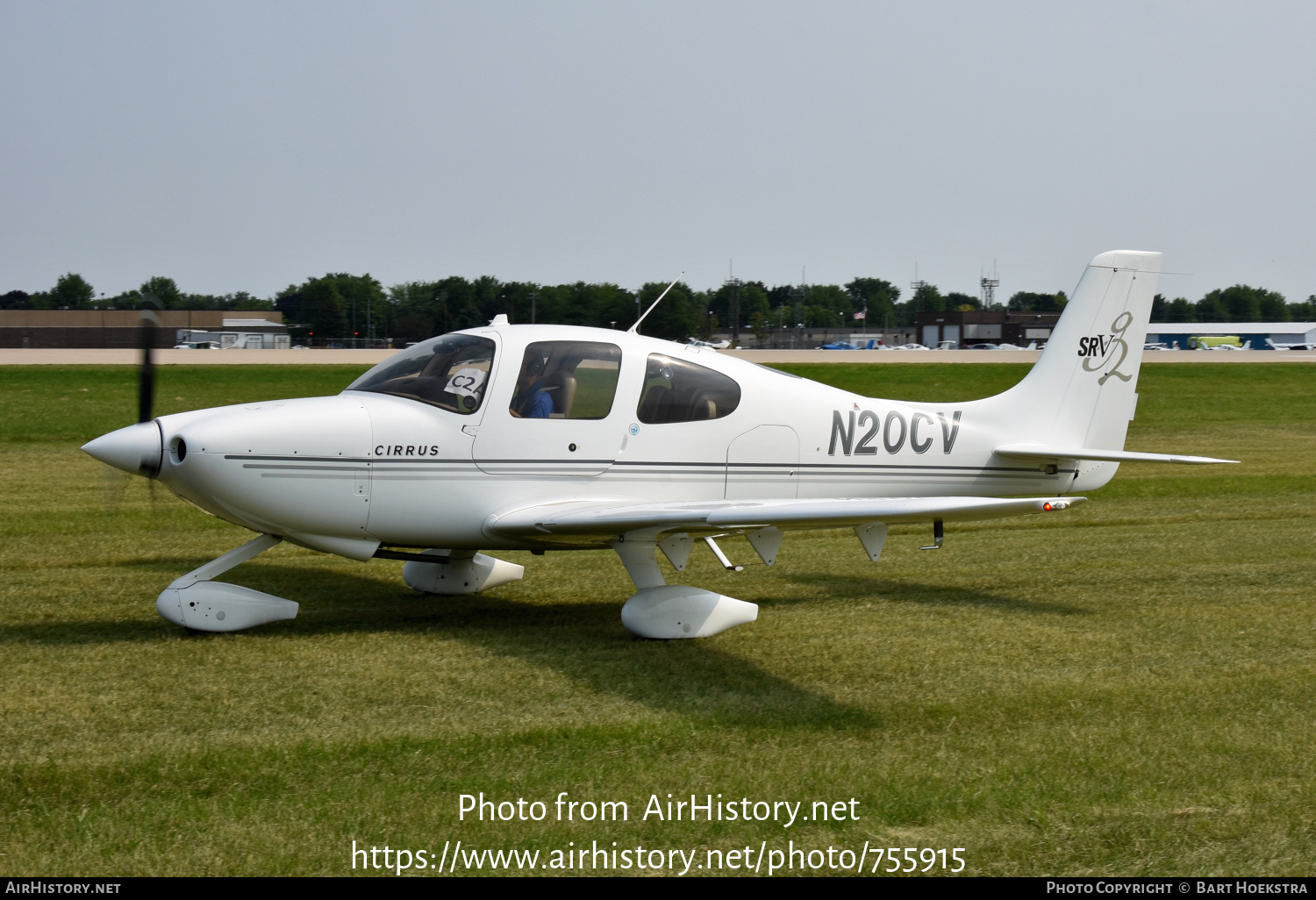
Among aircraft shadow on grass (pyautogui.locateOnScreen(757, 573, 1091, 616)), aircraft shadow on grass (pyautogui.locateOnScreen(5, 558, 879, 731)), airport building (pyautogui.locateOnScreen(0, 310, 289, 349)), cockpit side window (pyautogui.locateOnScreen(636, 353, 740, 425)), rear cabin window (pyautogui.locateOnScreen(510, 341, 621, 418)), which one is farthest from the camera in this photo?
airport building (pyautogui.locateOnScreen(0, 310, 289, 349))

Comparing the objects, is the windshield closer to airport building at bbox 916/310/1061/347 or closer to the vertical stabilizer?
the vertical stabilizer

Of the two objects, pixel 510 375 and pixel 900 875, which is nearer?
pixel 900 875

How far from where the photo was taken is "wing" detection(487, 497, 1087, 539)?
22.5 ft

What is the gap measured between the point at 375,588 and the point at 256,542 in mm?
1765

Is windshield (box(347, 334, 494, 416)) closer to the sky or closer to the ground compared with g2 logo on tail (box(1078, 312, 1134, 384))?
closer to the ground

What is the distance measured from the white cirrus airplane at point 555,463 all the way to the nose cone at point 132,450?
1cm

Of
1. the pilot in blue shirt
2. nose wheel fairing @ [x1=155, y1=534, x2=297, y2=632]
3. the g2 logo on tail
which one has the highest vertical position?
the g2 logo on tail

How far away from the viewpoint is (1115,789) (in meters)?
5.26

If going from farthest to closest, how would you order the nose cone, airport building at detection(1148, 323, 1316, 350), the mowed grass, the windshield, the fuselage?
1. airport building at detection(1148, 323, 1316, 350)
2. the windshield
3. the fuselage
4. the nose cone
5. the mowed grass

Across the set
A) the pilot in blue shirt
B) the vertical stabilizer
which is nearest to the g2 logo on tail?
the vertical stabilizer

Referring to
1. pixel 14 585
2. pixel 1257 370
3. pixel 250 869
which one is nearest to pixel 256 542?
pixel 14 585

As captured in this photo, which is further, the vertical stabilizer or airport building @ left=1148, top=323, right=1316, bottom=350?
airport building @ left=1148, top=323, right=1316, bottom=350

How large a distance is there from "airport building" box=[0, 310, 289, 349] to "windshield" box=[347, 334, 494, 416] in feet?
247

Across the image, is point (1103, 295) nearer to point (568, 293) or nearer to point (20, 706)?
point (568, 293)
